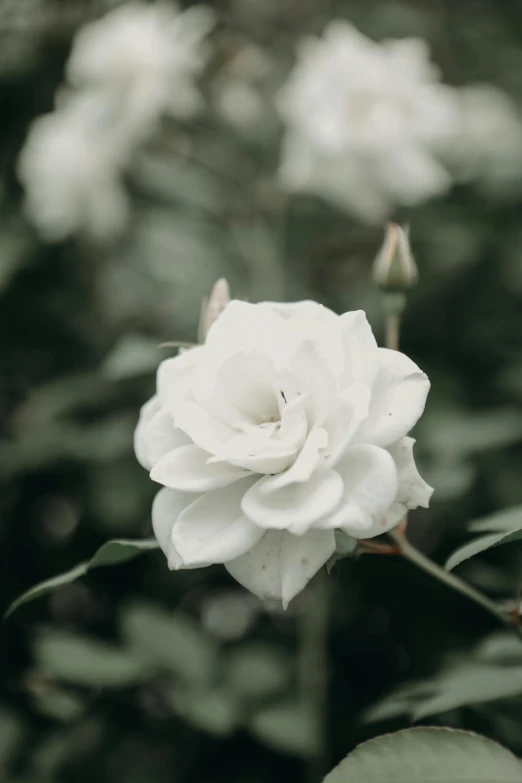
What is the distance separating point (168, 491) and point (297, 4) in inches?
66.4

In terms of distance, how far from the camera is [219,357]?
2.24 feet

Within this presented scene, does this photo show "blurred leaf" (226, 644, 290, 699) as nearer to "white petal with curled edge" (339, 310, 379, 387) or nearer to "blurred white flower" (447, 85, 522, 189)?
"white petal with curled edge" (339, 310, 379, 387)

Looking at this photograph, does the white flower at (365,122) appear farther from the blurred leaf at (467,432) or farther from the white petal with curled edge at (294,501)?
the white petal with curled edge at (294,501)

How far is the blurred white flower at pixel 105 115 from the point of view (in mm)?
1662

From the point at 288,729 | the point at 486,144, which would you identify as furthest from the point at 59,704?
the point at 486,144

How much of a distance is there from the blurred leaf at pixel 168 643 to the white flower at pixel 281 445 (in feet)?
2.30

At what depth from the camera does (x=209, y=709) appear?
1.20m

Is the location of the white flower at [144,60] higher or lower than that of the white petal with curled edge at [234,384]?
lower

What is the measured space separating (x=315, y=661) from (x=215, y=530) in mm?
776

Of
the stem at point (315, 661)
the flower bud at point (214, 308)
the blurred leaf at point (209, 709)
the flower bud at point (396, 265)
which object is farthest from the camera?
the stem at point (315, 661)

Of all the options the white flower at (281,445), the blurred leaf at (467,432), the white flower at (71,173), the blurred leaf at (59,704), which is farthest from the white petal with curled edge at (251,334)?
→ the white flower at (71,173)

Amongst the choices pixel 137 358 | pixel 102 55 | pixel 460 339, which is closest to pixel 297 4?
pixel 102 55

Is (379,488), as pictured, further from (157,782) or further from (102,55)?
(102,55)

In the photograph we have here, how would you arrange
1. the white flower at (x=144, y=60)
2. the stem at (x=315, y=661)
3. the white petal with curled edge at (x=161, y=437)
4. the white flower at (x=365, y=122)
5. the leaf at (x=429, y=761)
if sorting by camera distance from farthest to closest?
the white flower at (x=144, y=60), the white flower at (x=365, y=122), the stem at (x=315, y=661), the white petal with curled edge at (x=161, y=437), the leaf at (x=429, y=761)
